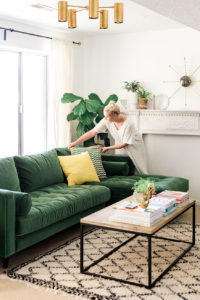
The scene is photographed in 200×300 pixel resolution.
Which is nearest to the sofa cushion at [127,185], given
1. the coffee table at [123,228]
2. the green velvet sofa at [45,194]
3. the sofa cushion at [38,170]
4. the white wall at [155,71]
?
the green velvet sofa at [45,194]

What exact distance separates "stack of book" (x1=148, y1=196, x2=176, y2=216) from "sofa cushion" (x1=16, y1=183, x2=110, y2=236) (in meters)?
0.80

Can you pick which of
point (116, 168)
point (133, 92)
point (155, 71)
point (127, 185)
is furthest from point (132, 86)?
point (127, 185)

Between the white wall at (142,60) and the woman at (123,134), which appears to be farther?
the white wall at (142,60)

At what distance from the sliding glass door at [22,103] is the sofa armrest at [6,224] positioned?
2607mm

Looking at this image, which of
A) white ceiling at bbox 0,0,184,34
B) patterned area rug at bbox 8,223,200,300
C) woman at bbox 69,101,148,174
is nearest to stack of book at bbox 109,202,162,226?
patterned area rug at bbox 8,223,200,300

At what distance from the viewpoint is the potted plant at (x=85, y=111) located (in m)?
6.06

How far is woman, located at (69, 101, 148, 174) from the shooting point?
549cm

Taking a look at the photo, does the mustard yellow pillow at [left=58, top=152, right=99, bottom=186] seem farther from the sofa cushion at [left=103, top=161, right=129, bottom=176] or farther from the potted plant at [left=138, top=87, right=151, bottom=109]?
the potted plant at [left=138, top=87, right=151, bottom=109]

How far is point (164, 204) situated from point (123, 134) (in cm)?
214

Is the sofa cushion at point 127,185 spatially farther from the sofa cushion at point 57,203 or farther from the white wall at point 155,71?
the white wall at point 155,71

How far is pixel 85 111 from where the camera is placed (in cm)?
611

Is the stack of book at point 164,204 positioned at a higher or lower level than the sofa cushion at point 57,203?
higher

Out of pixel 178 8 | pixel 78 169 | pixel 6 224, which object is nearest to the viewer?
pixel 178 8

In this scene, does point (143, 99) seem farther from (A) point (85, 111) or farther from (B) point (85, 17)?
(B) point (85, 17)
